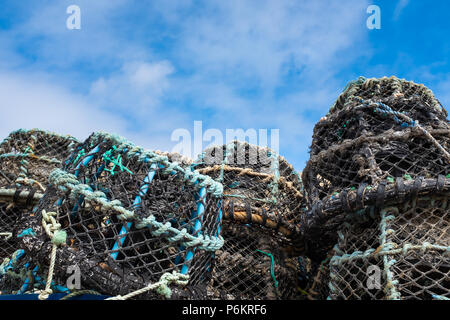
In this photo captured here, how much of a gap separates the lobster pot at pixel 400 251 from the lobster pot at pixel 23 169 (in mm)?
1931

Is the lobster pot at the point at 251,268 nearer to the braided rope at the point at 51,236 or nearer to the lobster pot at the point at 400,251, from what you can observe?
the lobster pot at the point at 400,251

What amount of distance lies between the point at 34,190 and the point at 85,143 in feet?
2.90

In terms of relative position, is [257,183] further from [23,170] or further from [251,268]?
[23,170]

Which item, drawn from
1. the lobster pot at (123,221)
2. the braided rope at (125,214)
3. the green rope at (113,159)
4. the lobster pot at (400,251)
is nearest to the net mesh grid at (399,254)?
the lobster pot at (400,251)

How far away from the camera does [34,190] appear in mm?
2648

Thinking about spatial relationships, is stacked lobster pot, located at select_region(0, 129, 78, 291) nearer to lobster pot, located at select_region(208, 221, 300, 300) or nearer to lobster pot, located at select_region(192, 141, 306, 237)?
lobster pot, located at select_region(192, 141, 306, 237)

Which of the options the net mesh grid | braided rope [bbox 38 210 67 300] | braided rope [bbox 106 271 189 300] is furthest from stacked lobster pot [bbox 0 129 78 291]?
the net mesh grid

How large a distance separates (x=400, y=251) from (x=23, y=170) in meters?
2.44

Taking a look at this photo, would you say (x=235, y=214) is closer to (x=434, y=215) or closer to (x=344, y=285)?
(x=344, y=285)

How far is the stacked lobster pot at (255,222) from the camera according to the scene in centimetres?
252

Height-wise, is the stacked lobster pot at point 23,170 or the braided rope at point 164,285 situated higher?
the stacked lobster pot at point 23,170

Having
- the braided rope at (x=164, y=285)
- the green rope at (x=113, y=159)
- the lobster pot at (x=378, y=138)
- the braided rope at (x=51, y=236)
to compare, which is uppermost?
the lobster pot at (x=378, y=138)

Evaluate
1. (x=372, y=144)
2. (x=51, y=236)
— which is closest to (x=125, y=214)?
(x=51, y=236)
